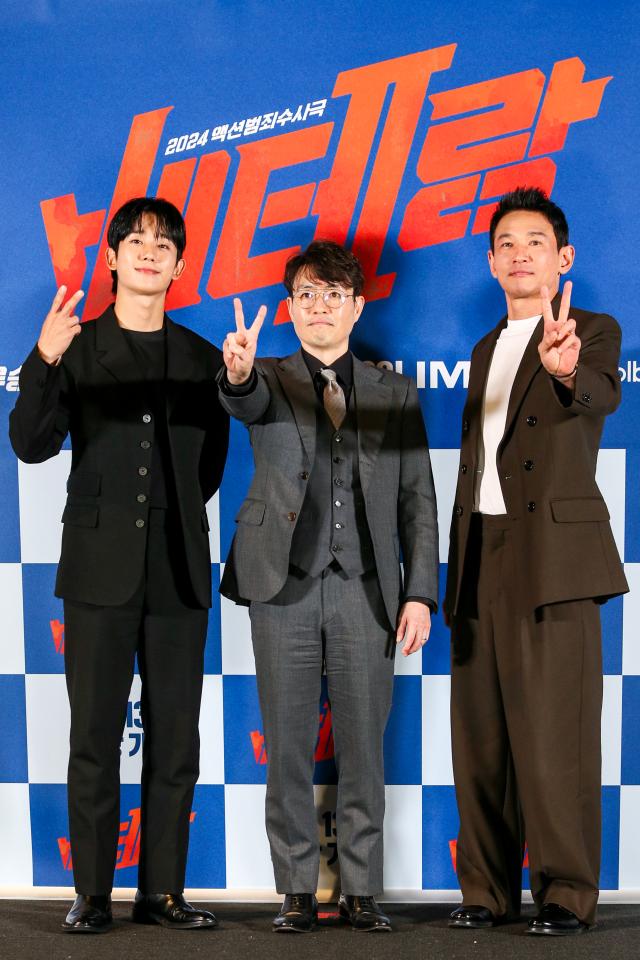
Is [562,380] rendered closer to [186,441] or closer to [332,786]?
[186,441]

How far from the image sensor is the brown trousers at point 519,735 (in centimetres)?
223

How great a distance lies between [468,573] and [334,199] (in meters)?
1.07

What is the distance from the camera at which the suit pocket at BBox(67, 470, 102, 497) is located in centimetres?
229

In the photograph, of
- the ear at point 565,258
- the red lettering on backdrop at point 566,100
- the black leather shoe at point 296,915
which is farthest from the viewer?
the red lettering on backdrop at point 566,100

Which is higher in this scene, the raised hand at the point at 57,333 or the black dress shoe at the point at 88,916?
the raised hand at the point at 57,333

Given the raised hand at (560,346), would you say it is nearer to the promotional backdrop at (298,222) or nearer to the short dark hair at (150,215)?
the promotional backdrop at (298,222)

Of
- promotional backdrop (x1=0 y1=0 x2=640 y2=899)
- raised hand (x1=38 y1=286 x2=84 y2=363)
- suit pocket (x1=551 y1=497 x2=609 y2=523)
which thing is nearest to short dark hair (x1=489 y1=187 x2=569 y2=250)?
promotional backdrop (x1=0 y1=0 x2=640 y2=899)

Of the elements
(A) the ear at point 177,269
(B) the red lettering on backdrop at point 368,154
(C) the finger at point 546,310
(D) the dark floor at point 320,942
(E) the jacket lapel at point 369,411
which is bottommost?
(D) the dark floor at point 320,942

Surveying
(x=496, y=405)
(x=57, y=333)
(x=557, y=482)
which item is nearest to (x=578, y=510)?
(x=557, y=482)

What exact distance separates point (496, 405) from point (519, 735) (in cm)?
78

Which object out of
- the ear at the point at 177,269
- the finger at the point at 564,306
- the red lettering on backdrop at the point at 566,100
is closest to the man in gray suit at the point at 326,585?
the ear at the point at 177,269

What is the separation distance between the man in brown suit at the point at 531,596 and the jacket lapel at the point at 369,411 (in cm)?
21

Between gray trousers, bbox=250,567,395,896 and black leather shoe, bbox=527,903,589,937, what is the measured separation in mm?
377

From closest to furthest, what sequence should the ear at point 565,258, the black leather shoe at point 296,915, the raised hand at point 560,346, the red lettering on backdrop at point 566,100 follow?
the raised hand at point 560,346, the black leather shoe at point 296,915, the ear at point 565,258, the red lettering on backdrop at point 566,100
